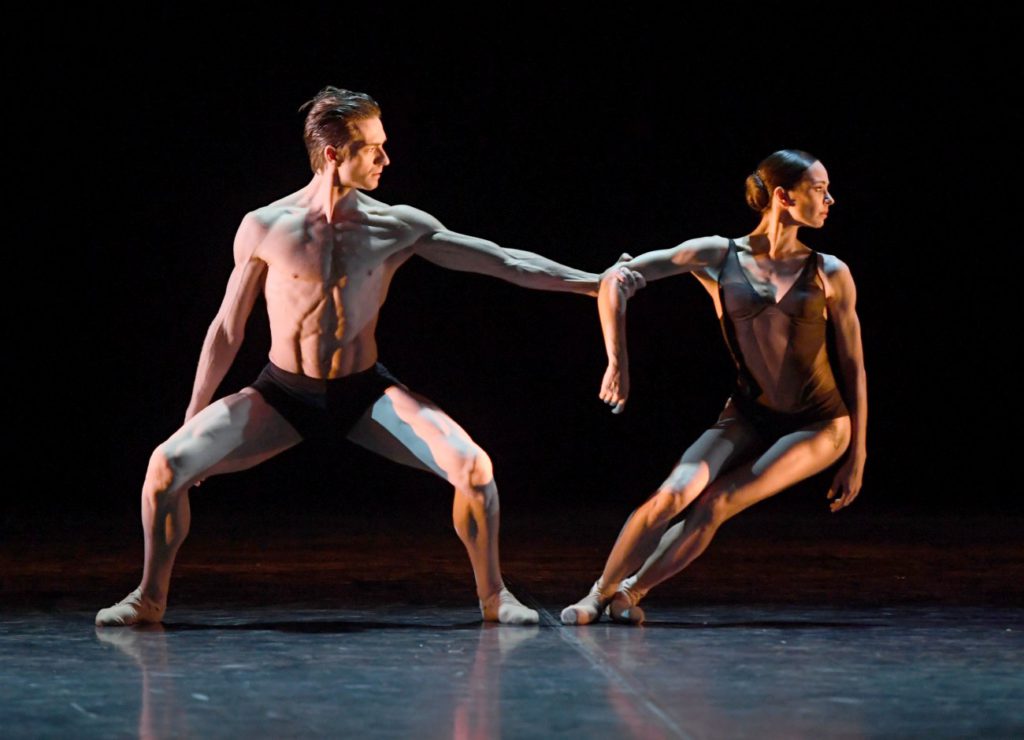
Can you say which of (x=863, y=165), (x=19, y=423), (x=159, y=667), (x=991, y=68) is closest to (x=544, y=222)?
(x=863, y=165)

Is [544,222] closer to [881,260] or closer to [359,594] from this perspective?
[881,260]

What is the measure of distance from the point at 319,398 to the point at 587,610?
0.84 m

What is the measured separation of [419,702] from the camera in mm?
2871

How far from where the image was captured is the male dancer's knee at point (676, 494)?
4.11 meters

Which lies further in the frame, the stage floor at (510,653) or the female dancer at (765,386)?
the female dancer at (765,386)

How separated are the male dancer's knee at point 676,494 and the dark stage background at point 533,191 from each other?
11.6ft

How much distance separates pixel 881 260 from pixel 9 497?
4.67 meters

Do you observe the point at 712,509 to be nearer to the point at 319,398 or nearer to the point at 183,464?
the point at 319,398

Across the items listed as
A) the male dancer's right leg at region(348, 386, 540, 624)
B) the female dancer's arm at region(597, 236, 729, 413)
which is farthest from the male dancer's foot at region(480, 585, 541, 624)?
the female dancer's arm at region(597, 236, 729, 413)

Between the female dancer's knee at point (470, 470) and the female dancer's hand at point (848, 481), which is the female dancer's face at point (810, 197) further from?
the female dancer's knee at point (470, 470)

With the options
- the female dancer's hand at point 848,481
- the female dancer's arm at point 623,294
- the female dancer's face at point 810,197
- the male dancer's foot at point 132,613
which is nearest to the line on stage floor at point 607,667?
the female dancer's arm at point 623,294

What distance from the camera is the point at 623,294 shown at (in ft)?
13.2

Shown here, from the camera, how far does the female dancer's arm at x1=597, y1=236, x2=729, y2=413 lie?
12.9 feet

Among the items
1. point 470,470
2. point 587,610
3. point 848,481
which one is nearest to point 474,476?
point 470,470
